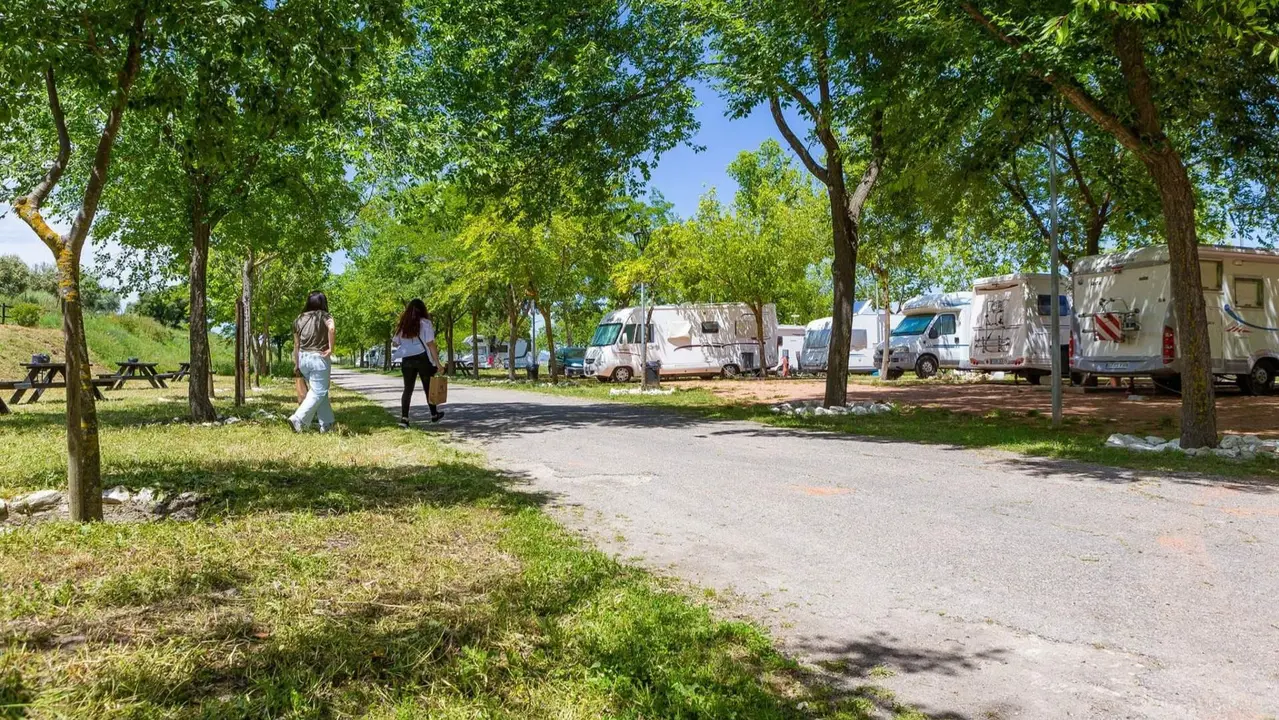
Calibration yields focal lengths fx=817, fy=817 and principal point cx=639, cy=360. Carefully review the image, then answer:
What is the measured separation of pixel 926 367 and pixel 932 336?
1106 millimetres

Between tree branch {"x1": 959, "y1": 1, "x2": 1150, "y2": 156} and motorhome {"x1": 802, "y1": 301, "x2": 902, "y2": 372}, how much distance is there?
22.5 m

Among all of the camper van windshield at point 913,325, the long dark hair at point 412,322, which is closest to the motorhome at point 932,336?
the camper van windshield at point 913,325

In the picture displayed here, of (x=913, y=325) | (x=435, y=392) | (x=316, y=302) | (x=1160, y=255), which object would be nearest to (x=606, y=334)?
(x=913, y=325)

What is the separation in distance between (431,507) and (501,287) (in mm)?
25902

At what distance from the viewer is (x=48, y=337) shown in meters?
28.2

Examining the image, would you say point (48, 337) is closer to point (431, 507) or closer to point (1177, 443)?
point (431, 507)

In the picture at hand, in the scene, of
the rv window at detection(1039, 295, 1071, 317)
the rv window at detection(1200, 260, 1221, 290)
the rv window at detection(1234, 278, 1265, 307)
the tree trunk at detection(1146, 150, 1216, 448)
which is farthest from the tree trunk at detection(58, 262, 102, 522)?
the rv window at detection(1039, 295, 1071, 317)

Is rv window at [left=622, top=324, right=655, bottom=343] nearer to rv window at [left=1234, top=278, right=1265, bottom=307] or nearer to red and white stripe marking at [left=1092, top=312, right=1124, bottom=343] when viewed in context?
red and white stripe marking at [left=1092, top=312, right=1124, bottom=343]

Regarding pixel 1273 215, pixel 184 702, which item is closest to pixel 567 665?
pixel 184 702

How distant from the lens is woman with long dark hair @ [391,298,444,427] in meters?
11.1

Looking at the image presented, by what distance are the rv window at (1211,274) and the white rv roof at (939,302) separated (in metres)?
11.5

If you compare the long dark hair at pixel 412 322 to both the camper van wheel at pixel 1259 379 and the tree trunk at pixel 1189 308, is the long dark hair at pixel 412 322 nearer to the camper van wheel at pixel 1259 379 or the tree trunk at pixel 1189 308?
the tree trunk at pixel 1189 308

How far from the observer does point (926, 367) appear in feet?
93.5

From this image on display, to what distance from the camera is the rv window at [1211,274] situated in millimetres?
15016
